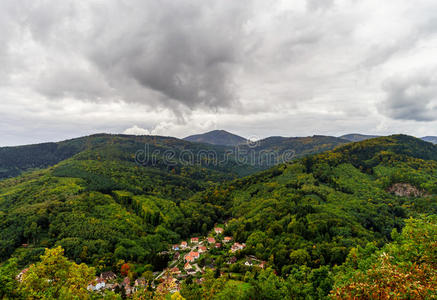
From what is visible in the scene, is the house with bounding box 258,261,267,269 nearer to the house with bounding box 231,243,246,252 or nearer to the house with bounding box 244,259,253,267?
the house with bounding box 244,259,253,267

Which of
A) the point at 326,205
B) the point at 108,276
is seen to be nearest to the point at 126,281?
the point at 108,276

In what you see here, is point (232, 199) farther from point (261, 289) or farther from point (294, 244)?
point (261, 289)

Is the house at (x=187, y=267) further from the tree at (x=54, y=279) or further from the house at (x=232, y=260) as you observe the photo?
the tree at (x=54, y=279)

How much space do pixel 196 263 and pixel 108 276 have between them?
22662 millimetres

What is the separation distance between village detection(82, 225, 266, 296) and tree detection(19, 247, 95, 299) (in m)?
24.6

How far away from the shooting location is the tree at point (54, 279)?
46.2ft

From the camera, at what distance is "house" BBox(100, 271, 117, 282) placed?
156 ft

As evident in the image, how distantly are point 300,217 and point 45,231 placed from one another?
280 ft

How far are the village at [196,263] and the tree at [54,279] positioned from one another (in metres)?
24.6

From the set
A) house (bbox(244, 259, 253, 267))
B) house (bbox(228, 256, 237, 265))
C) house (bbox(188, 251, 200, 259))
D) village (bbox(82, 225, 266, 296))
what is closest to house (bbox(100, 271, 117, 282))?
village (bbox(82, 225, 266, 296))

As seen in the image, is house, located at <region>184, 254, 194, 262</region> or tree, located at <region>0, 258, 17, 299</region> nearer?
tree, located at <region>0, 258, 17, 299</region>

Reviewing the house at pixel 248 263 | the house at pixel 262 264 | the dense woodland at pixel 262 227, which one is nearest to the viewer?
the dense woodland at pixel 262 227

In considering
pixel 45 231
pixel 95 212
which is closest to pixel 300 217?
pixel 95 212

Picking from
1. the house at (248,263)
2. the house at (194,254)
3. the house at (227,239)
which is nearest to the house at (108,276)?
the house at (194,254)
